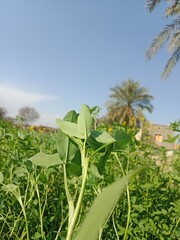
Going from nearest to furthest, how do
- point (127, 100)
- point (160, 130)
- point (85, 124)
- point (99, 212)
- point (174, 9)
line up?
point (99, 212), point (85, 124), point (160, 130), point (174, 9), point (127, 100)

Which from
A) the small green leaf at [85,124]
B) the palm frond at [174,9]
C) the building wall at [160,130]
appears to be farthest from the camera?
the palm frond at [174,9]

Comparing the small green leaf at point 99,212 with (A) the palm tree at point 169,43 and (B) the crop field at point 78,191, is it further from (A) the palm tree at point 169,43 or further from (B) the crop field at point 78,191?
(A) the palm tree at point 169,43

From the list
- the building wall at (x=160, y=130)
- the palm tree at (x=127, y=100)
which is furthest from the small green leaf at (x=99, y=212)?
the palm tree at (x=127, y=100)

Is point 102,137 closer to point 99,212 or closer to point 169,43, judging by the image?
point 99,212

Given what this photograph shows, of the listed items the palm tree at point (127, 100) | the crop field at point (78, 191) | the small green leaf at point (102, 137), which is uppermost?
the palm tree at point (127, 100)

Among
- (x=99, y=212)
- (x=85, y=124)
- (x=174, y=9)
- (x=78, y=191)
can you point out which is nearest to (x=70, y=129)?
(x=85, y=124)

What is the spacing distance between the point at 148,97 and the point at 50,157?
24.0 meters

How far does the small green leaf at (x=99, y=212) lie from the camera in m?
0.13

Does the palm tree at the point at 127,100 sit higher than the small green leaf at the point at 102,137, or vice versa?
the palm tree at the point at 127,100

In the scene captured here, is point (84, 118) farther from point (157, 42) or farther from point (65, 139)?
point (157, 42)

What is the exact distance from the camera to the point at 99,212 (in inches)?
5.4

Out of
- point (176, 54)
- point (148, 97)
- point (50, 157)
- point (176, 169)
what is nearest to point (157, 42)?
point (176, 54)

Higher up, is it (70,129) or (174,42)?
(174,42)

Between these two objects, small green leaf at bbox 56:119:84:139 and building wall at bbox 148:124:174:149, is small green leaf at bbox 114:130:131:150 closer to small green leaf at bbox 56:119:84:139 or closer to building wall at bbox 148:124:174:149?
small green leaf at bbox 56:119:84:139
